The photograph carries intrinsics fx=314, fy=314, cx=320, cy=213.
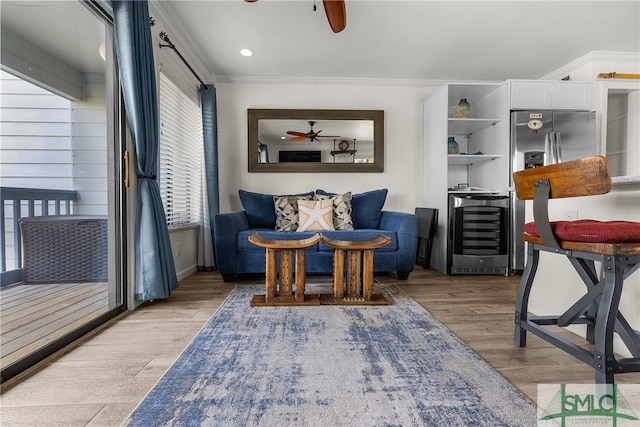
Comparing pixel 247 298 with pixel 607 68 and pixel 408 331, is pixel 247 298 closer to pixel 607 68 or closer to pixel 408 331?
pixel 408 331

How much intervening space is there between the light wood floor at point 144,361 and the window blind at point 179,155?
43.4 inches

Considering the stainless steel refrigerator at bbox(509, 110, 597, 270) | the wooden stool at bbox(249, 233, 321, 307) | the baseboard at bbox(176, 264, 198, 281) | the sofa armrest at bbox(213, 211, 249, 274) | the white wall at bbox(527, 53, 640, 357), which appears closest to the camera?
the white wall at bbox(527, 53, 640, 357)

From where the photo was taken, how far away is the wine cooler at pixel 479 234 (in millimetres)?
3295

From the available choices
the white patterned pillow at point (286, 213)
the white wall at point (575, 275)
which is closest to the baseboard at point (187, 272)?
the white patterned pillow at point (286, 213)

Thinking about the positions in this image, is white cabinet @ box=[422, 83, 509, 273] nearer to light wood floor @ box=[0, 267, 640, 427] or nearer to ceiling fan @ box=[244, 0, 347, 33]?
light wood floor @ box=[0, 267, 640, 427]

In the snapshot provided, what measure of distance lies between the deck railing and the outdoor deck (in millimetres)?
127

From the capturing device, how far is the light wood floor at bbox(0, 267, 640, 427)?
1.08 m

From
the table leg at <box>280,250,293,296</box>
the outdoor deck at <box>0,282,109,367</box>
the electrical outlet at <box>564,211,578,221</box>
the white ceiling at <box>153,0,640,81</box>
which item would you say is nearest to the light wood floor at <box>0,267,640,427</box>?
the outdoor deck at <box>0,282,109,367</box>

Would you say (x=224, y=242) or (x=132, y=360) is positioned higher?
(x=224, y=242)

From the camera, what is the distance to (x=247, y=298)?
7.88 feet

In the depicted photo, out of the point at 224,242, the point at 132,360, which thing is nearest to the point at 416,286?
the point at 224,242

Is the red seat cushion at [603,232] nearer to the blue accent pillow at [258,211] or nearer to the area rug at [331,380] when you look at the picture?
the area rug at [331,380]

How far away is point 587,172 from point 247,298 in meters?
2.13

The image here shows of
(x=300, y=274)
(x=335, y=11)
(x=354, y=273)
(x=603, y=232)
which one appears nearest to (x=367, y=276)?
(x=354, y=273)
